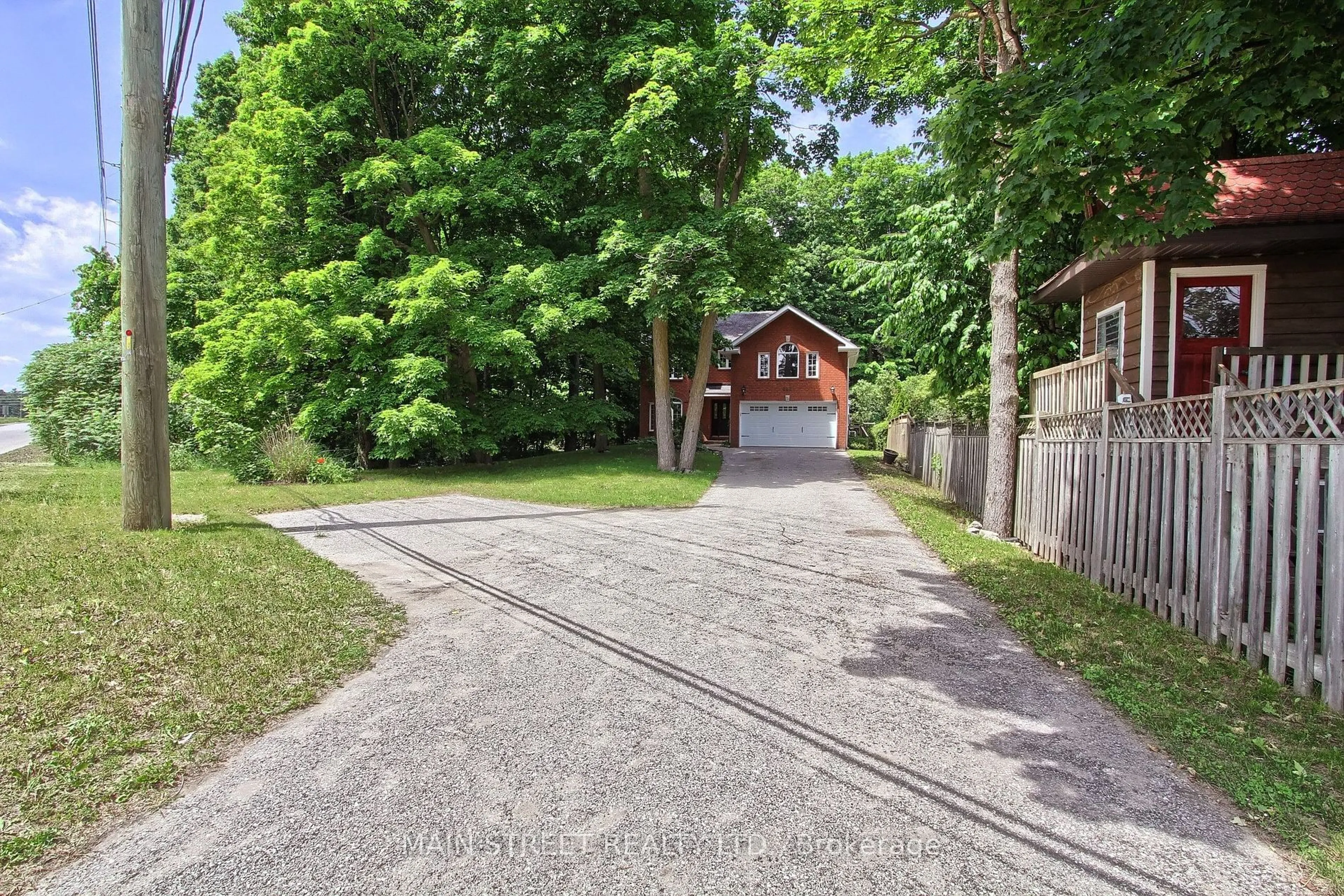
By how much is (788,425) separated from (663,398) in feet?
47.3

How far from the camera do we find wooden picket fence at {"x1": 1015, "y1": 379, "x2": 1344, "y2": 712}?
12.0 feet

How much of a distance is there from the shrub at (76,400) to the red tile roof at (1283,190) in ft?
78.9

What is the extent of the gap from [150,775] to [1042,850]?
366 cm

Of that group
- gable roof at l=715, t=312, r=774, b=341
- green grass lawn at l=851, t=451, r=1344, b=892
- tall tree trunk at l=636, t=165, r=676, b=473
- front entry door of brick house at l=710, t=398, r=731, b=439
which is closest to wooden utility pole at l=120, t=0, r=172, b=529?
green grass lawn at l=851, t=451, r=1344, b=892

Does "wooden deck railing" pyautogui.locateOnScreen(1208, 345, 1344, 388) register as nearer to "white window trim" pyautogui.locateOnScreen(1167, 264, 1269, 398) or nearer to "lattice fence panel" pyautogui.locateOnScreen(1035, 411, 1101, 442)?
"white window trim" pyautogui.locateOnScreen(1167, 264, 1269, 398)

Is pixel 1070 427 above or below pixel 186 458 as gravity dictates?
above

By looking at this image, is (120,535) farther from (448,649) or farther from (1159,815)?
(1159,815)

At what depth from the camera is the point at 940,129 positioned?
16.5 feet

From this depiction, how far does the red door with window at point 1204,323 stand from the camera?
27.4 ft

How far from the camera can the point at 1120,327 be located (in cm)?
945

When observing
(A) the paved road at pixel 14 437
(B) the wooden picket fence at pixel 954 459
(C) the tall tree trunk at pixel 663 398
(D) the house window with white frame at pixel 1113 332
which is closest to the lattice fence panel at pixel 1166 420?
(B) the wooden picket fence at pixel 954 459

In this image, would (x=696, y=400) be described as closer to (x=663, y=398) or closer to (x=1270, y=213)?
(x=663, y=398)

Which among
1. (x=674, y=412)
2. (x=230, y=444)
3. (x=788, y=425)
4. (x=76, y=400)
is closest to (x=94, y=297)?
(x=76, y=400)

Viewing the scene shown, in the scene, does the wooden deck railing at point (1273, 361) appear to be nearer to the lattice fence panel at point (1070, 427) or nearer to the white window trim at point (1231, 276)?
the white window trim at point (1231, 276)
